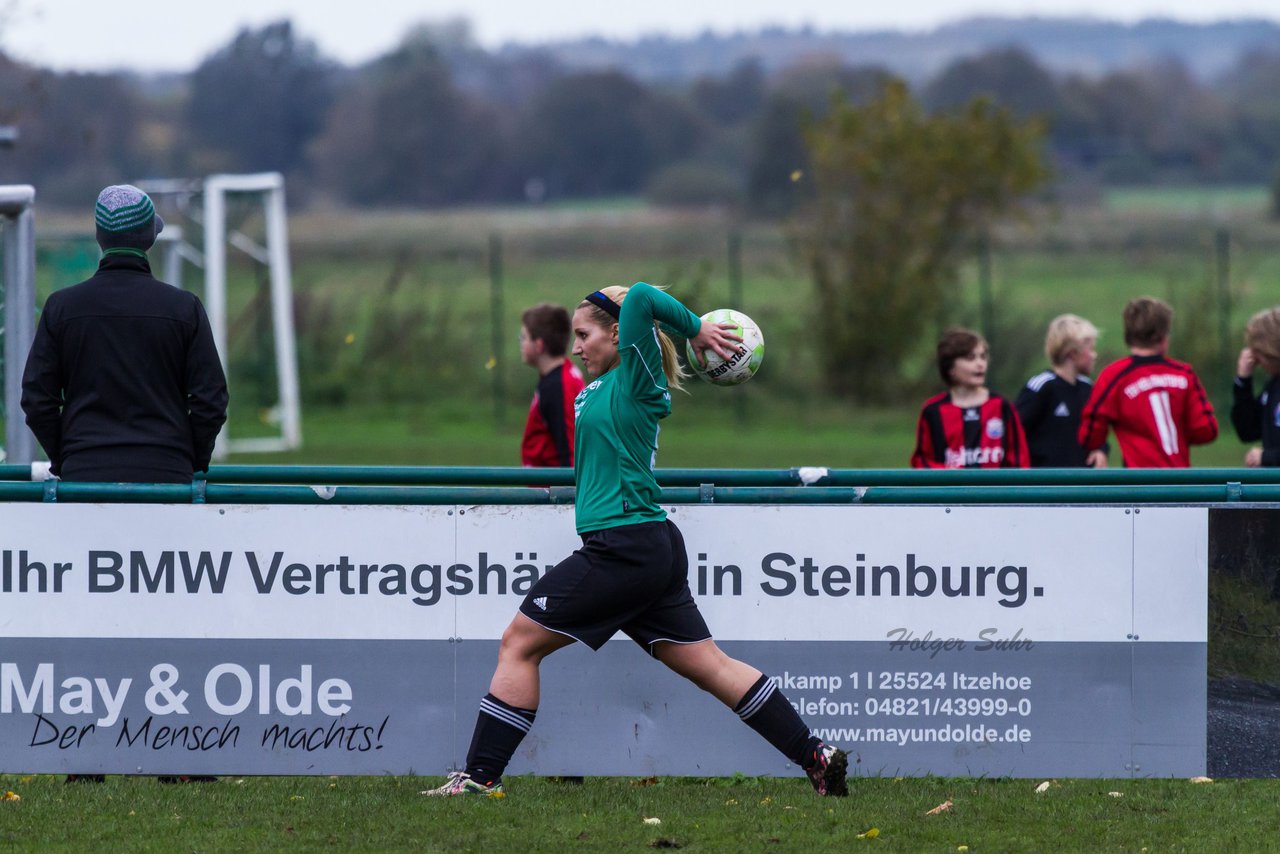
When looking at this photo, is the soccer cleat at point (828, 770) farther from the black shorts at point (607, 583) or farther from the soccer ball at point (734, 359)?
the soccer ball at point (734, 359)

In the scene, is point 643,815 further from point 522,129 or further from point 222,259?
point 522,129

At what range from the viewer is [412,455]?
18.3 metres

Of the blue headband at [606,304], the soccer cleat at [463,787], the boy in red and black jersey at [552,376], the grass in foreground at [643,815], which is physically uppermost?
the blue headband at [606,304]

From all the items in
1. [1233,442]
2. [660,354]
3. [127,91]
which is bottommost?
[1233,442]

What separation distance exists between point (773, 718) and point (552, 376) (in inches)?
100

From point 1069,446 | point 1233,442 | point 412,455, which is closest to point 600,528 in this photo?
point 1069,446

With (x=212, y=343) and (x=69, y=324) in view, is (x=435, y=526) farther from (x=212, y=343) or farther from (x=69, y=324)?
(x=69, y=324)

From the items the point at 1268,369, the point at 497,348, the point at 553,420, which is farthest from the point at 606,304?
the point at 497,348

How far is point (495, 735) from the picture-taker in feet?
17.5

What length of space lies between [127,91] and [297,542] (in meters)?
76.0

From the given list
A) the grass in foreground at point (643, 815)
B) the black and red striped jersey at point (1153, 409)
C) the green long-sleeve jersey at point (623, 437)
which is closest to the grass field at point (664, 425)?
the grass in foreground at point (643, 815)

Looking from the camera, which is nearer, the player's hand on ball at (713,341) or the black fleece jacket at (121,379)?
the player's hand on ball at (713,341)

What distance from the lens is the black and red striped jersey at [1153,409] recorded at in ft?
26.5

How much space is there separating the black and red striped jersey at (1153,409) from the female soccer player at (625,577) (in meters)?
3.32
